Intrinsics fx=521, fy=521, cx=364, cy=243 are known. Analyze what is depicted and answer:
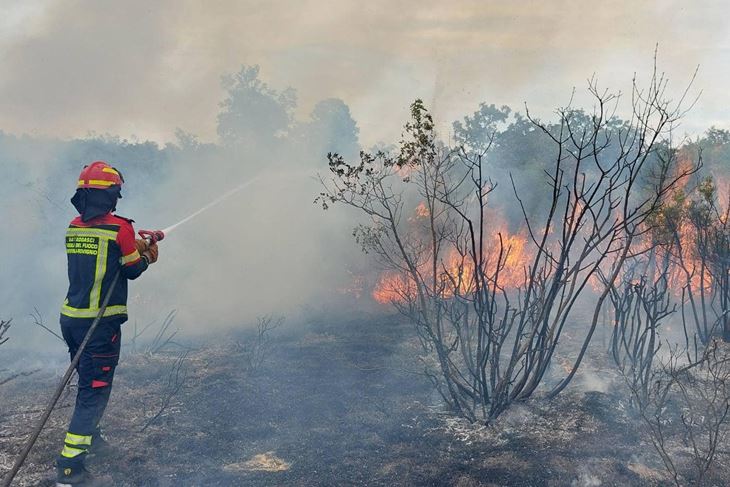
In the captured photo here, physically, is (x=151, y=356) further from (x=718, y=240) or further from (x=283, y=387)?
(x=718, y=240)

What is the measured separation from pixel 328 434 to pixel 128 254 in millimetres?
2770

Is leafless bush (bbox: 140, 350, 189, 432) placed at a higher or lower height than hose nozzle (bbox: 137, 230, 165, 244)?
lower

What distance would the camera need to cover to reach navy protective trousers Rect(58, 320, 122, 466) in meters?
4.27

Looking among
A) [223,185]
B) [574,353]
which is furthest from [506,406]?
[223,185]

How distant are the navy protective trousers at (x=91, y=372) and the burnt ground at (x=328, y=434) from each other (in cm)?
57

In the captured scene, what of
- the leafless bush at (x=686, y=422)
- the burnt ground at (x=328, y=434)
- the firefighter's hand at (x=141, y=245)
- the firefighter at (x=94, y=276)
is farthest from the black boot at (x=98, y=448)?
the leafless bush at (x=686, y=422)

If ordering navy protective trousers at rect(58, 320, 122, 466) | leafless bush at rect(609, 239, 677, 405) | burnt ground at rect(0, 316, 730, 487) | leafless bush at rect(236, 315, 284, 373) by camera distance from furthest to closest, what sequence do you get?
leafless bush at rect(236, 315, 284, 373), leafless bush at rect(609, 239, 677, 405), burnt ground at rect(0, 316, 730, 487), navy protective trousers at rect(58, 320, 122, 466)

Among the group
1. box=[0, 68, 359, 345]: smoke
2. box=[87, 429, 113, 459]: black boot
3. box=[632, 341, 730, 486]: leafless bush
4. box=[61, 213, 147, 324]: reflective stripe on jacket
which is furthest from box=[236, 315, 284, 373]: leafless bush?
box=[632, 341, 730, 486]: leafless bush

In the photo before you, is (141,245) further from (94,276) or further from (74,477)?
(74,477)

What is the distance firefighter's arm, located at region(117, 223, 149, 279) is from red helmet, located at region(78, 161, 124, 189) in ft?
1.36

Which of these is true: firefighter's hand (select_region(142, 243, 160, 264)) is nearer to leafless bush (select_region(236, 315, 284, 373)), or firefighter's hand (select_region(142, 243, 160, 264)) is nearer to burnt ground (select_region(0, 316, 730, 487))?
burnt ground (select_region(0, 316, 730, 487))

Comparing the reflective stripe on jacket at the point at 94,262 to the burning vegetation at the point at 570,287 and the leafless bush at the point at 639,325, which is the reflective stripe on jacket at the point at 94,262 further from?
the leafless bush at the point at 639,325

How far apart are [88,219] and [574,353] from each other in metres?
7.40

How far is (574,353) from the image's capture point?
857 cm
